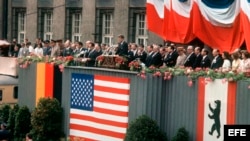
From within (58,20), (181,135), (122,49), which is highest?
(58,20)

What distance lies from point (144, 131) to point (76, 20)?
2348 cm

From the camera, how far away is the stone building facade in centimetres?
4312

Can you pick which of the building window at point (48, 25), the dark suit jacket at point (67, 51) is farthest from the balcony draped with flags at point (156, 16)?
the building window at point (48, 25)

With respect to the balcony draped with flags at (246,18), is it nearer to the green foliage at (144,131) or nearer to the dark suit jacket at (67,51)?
the green foliage at (144,131)

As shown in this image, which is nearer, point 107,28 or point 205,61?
point 205,61

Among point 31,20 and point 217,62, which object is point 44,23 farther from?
point 217,62

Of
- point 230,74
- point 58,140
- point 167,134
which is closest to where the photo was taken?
point 230,74

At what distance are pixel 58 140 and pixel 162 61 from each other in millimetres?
4806

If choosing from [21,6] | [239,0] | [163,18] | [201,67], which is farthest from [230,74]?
[21,6]

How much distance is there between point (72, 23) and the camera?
4788 centimetres

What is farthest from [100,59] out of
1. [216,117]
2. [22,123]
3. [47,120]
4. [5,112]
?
[5,112]

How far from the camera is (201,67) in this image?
85.3ft

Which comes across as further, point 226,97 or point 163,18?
point 163,18

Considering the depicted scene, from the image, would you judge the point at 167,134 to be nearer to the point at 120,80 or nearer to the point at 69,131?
the point at 120,80
